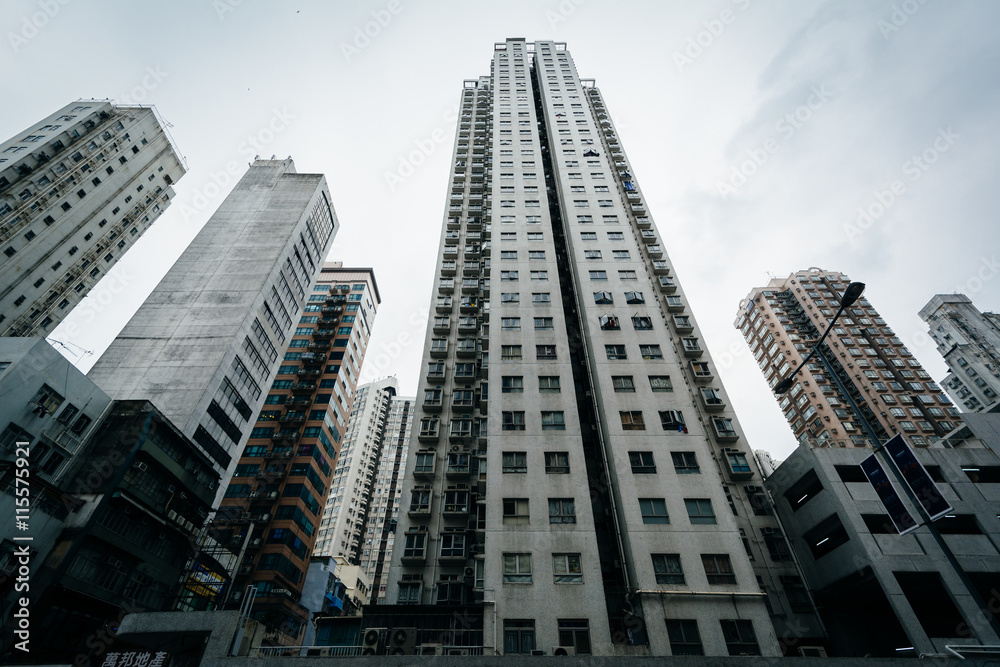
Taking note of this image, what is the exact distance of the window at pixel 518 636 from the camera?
2192 cm

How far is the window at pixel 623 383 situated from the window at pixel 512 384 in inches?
240

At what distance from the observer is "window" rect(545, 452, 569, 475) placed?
2792 cm

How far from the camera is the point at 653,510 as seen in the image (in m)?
26.2

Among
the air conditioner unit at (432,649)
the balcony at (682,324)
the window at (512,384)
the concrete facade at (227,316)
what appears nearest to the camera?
the air conditioner unit at (432,649)

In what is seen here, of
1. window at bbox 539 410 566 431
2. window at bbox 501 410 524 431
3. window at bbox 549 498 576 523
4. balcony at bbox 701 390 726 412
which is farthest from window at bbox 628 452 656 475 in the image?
balcony at bbox 701 390 726 412

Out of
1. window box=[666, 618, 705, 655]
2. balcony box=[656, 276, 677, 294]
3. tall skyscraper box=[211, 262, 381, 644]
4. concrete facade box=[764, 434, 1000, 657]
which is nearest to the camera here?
window box=[666, 618, 705, 655]

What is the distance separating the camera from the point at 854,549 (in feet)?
85.6

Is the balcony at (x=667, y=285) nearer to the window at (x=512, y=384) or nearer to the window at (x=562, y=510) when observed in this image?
the window at (x=512, y=384)

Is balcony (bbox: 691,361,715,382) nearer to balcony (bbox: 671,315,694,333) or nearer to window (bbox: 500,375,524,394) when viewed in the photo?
balcony (bbox: 671,315,694,333)

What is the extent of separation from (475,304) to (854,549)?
30436 mm

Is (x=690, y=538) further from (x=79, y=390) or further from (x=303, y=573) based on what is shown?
(x=303, y=573)

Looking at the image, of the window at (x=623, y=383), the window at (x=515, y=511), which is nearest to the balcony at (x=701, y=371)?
the window at (x=623, y=383)

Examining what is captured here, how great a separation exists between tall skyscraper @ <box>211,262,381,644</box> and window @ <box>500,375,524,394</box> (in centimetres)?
3120

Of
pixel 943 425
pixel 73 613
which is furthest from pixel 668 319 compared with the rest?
pixel 943 425
